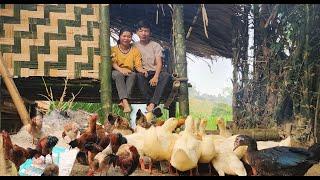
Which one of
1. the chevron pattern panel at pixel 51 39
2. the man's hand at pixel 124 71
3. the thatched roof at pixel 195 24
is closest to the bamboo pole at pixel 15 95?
the chevron pattern panel at pixel 51 39

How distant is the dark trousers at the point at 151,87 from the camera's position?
6645 millimetres

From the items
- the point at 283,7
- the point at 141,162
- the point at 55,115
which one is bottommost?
the point at 141,162

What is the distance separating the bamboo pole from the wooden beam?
0.86 meters

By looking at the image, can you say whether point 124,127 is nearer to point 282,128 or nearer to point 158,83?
point 158,83

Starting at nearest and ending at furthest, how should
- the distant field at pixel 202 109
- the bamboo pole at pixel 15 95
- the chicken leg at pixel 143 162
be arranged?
the chicken leg at pixel 143 162
the bamboo pole at pixel 15 95
the distant field at pixel 202 109

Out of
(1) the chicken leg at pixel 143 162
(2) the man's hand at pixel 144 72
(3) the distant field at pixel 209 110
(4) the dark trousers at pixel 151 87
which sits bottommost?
(1) the chicken leg at pixel 143 162

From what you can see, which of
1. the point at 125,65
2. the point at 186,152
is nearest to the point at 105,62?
the point at 125,65

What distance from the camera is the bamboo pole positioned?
21.1ft

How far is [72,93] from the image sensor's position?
21.7 ft

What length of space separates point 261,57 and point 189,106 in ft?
3.26

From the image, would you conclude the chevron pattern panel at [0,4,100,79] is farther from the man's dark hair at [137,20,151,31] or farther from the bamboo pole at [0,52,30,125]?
the man's dark hair at [137,20,151,31]

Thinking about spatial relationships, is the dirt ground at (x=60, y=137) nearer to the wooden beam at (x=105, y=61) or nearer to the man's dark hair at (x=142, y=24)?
the wooden beam at (x=105, y=61)

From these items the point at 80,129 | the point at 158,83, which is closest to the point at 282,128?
the point at 158,83

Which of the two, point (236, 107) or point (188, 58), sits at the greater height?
point (188, 58)
